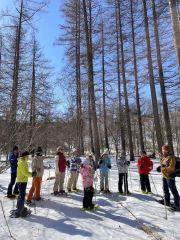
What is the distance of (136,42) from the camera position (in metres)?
21.1

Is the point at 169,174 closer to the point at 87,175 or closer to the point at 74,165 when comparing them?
the point at 87,175

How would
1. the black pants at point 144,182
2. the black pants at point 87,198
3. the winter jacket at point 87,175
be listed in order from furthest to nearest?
the black pants at point 144,182, the winter jacket at point 87,175, the black pants at point 87,198

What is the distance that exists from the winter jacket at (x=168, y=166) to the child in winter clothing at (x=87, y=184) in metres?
2.09

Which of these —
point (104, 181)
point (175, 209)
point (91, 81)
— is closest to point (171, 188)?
point (175, 209)

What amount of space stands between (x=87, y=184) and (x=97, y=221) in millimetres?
1360

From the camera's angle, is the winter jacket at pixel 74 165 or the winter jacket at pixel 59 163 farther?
the winter jacket at pixel 74 165

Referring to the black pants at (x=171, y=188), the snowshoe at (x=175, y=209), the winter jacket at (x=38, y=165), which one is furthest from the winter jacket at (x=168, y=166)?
the winter jacket at (x=38, y=165)

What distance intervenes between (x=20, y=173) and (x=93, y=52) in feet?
36.3

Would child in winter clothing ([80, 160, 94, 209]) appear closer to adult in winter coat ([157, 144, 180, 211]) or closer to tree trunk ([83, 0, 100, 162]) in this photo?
adult in winter coat ([157, 144, 180, 211])


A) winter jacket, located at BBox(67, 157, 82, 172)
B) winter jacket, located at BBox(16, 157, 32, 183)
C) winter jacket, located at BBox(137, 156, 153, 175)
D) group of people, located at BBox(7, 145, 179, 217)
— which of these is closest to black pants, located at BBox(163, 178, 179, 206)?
group of people, located at BBox(7, 145, 179, 217)

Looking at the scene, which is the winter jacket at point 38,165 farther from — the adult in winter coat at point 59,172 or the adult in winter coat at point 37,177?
the adult in winter coat at point 59,172

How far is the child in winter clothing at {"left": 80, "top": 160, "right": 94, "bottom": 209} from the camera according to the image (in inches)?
317

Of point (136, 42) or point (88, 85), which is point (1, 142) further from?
point (136, 42)

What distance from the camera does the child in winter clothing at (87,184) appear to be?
805cm
